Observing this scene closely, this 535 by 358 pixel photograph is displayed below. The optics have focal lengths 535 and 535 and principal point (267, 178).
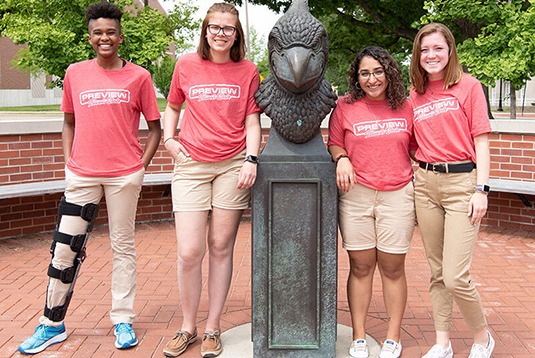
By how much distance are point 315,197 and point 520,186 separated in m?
3.86

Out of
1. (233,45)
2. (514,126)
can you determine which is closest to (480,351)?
(233,45)

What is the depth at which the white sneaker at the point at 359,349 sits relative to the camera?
329cm

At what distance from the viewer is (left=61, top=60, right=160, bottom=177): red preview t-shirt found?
10.9 feet

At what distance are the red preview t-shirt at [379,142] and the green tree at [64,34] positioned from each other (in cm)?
922

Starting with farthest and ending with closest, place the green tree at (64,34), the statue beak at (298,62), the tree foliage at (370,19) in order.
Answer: the tree foliage at (370,19) < the green tree at (64,34) < the statue beak at (298,62)

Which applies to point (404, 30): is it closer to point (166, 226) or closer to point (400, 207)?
point (166, 226)

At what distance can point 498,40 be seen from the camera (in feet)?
28.5

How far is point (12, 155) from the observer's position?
596cm

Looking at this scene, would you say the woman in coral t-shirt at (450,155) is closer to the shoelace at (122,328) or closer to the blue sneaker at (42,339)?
the shoelace at (122,328)

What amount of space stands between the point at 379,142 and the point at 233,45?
1034mm

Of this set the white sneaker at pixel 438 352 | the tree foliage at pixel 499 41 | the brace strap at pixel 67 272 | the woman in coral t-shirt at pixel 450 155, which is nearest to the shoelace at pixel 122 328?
the brace strap at pixel 67 272

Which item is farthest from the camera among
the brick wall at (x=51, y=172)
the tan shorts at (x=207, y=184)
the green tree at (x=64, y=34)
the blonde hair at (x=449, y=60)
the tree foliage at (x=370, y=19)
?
the tree foliage at (x=370, y=19)

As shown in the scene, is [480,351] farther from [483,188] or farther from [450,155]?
[450,155]

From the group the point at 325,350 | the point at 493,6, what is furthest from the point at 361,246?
the point at 493,6
